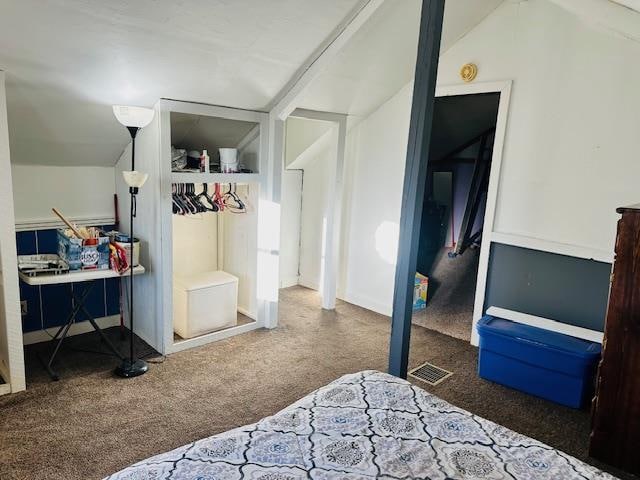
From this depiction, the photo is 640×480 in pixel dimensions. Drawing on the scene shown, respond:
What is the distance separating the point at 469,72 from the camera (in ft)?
11.3

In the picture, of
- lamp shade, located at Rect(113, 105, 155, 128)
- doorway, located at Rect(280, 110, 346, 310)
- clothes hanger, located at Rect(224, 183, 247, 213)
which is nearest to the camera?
lamp shade, located at Rect(113, 105, 155, 128)

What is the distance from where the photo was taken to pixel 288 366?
10.4 ft

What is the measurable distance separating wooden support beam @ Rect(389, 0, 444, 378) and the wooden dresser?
0.94 m

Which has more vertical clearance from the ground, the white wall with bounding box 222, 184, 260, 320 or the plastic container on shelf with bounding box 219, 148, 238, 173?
the plastic container on shelf with bounding box 219, 148, 238, 173

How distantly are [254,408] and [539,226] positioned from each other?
2.26m

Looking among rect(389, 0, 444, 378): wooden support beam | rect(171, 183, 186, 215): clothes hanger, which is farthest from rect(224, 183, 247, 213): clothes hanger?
rect(389, 0, 444, 378): wooden support beam

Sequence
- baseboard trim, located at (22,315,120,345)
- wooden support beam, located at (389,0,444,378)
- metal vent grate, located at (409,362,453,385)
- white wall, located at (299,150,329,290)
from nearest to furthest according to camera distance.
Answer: wooden support beam, located at (389,0,444,378) < metal vent grate, located at (409,362,453,385) < baseboard trim, located at (22,315,120,345) < white wall, located at (299,150,329,290)

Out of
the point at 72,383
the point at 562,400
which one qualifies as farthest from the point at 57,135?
the point at 562,400

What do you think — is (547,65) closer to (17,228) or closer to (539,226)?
(539,226)

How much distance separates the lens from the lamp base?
291cm

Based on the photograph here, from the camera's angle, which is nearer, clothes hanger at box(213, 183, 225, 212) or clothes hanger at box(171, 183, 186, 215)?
clothes hanger at box(171, 183, 186, 215)

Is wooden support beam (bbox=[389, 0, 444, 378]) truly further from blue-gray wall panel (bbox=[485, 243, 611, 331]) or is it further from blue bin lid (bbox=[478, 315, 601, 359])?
blue-gray wall panel (bbox=[485, 243, 611, 331])

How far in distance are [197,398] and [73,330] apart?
141 cm

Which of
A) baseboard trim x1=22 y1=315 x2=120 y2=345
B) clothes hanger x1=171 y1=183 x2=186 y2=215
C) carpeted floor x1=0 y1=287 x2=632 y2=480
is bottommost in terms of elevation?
carpeted floor x1=0 y1=287 x2=632 y2=480
